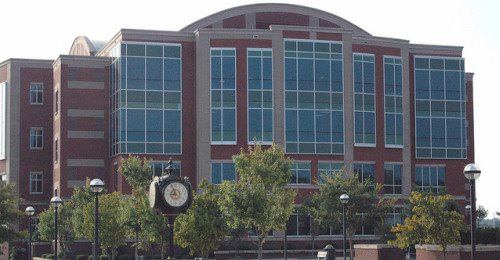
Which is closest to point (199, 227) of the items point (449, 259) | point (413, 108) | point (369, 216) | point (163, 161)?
point (449, 259)

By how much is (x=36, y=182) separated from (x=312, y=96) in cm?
2467

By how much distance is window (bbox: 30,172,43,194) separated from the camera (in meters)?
77.3

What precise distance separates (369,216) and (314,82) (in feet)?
42.6

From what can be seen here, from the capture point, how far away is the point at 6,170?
253 feet

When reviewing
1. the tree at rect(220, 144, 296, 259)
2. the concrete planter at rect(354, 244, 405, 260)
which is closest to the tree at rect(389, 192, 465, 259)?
the concrete planter at rect(354, 244, 405, 260)

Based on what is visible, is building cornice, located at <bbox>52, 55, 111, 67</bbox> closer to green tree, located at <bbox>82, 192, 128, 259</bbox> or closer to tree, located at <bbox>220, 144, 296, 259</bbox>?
green tree, located at <bbox>82, 192, 128, 259</bbox>

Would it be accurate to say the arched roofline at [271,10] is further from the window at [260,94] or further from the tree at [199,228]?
the tree at [199,228]

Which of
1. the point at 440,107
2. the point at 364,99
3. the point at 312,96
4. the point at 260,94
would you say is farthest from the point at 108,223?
the point at 440,107

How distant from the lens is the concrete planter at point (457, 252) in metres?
40.0

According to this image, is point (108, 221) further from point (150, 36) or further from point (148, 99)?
point (150, 36)

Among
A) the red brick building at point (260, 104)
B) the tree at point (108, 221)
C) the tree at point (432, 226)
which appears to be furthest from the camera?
the red brick building at point (260, 104)

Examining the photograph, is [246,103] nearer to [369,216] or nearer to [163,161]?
[163,161]

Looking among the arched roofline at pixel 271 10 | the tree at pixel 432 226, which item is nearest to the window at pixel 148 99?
the arched roofline at pixel 271 10

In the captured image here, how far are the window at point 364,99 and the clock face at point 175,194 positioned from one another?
163 feet
